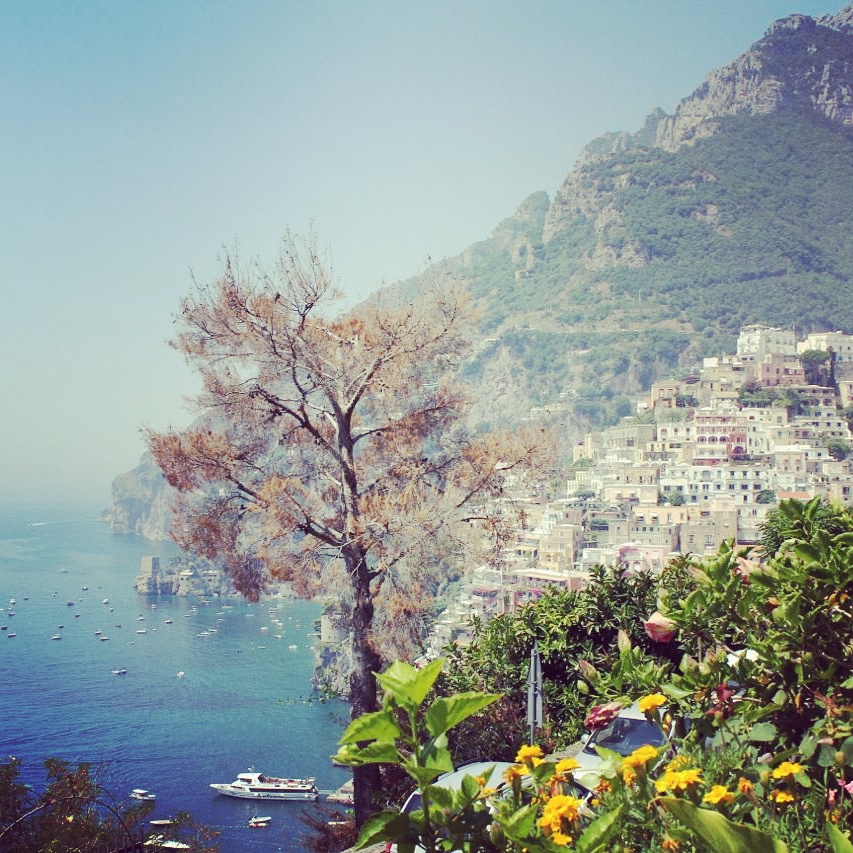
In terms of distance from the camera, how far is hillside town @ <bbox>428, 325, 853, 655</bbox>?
111 ft

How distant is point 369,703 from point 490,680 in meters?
0.74

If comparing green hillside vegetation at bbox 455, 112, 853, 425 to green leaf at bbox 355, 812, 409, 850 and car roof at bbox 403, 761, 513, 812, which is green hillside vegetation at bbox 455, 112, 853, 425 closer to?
Answer: car roof at bbox 403, 761, 513, 812

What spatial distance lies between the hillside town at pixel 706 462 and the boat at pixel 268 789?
1003cm

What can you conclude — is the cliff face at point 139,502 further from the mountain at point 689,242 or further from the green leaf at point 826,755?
the green leaf at point 826,755

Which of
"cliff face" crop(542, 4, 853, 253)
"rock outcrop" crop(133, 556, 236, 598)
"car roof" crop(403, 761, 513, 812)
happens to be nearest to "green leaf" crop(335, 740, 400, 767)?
"car roof" crop(403, 761, 513, 812)

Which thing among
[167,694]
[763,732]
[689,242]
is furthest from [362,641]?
Answer: [689,242]

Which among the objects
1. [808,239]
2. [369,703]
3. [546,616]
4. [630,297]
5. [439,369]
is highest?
[808,239]

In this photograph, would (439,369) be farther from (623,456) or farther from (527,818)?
(623,456)

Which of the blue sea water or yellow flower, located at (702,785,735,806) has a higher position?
yellow flower, located at (702,785,735,806)

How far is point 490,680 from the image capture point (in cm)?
349

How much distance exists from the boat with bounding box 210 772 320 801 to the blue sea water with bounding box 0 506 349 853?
6.9 inches

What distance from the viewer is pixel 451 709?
678 mm

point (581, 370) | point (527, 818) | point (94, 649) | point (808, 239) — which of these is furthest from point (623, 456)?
point (527, 818)

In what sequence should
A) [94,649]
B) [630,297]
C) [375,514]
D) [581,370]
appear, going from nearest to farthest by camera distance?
→ [375,514] < [94,649] < [581,370] < [630,297]
